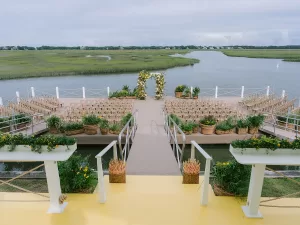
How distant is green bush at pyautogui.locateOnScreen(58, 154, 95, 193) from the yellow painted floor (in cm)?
15

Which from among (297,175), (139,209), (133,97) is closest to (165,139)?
(297,175)

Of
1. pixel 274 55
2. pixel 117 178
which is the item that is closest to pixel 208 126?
pixel 117 178

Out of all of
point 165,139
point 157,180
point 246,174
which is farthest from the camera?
point 165,139

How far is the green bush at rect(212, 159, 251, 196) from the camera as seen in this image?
4484mm

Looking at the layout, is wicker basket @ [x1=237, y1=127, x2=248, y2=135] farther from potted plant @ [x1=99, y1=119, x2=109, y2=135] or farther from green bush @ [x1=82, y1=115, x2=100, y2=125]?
green bush @ [x1=82, y1=115, x2=100, y2=125]

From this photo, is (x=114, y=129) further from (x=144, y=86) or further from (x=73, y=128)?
(x=144, y=86)

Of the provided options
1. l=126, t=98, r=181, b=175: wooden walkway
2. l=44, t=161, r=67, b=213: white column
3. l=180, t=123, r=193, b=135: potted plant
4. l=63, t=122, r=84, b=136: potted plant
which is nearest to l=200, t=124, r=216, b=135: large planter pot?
l=180, t=123, r=193, b=135: potted plant

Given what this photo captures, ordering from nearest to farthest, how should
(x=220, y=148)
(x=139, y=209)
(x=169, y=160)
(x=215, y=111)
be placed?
(x=139, y=209) < (x=169, y=160) < (x=220, y=148) < (x=215, y=111)

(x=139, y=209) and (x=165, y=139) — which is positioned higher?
(x=139, y=209)

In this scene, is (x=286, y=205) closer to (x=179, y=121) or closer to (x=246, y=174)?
(x=246, y=174)

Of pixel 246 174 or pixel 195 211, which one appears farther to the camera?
pixel 246 174

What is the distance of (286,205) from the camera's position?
14.3 ft

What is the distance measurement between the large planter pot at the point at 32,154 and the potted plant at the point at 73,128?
6.44 meters

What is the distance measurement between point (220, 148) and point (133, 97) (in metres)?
8.90
